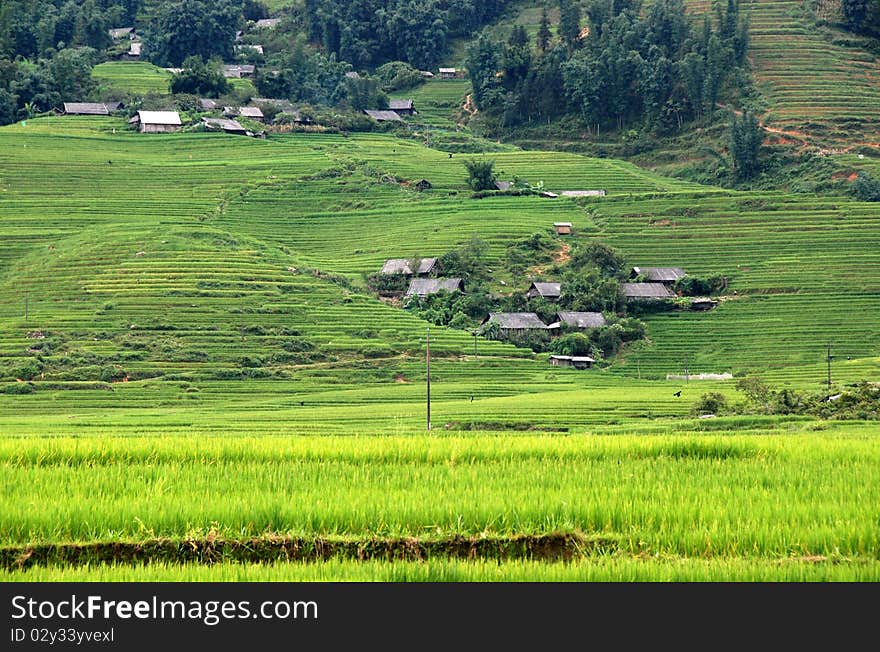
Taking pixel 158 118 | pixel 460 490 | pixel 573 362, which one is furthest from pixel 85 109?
pixel 460 490

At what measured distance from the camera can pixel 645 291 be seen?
50812 mm

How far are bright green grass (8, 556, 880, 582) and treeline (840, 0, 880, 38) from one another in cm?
7896

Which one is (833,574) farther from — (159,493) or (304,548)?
(159,493)

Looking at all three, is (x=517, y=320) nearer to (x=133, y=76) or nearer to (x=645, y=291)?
(x=645, y=291)

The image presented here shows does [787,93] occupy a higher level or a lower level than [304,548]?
lower

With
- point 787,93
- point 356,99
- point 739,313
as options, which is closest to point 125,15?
point 356,99

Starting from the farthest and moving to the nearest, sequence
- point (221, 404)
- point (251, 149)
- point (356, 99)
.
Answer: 1. point (356, 99)
2. point (251, 149)
3. point (221, 404)

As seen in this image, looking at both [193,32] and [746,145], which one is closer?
[746,145]

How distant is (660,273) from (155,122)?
113 feet

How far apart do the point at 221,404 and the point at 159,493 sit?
2700cm

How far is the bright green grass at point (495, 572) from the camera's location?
9.39m

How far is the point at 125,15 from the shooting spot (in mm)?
100250

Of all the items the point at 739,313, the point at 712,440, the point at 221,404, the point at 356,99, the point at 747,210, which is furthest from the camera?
the point at 356,99

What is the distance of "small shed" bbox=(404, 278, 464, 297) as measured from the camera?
170ft
